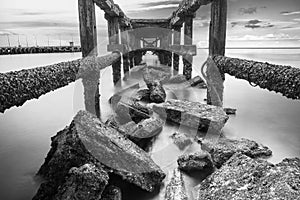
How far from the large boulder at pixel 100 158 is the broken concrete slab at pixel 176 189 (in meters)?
0.12

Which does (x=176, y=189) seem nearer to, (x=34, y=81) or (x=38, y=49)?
(x=34, y=81)

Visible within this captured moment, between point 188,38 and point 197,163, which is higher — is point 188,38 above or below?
above

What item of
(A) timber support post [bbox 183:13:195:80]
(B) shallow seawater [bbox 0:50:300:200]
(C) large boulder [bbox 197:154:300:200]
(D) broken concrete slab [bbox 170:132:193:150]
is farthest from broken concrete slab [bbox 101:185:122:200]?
(A) timber support post [bbox 183:13:195:80]

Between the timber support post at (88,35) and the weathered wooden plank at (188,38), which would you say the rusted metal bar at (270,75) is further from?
the weathered wooden plank at (188,38)

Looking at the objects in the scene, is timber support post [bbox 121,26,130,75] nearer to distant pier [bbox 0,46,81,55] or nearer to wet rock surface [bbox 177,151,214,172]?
distant pier [bbox 0,46,81,55]

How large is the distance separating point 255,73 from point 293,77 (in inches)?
Result: 26.1

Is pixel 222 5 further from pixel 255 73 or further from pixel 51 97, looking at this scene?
pixel 51 97

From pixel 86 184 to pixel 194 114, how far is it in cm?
213

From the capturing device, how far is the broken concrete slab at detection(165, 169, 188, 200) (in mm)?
1894

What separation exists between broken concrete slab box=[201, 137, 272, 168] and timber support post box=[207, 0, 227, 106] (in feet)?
4.71

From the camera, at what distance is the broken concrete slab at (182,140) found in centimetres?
297

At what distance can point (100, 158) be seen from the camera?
79.3 inches

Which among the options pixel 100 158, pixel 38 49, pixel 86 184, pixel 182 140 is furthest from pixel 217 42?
pixel 38 49

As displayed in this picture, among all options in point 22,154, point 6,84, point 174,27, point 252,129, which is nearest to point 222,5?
point 252,129
